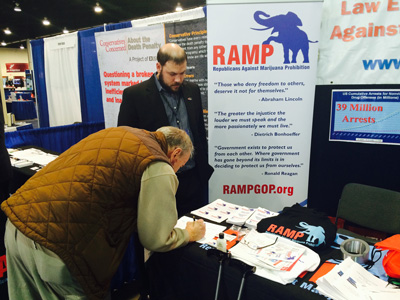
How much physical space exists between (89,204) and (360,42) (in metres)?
2.47

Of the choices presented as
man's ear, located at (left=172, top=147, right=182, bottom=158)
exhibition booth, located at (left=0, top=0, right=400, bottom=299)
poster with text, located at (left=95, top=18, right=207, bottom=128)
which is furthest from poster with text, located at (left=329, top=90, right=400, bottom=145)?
man's ear, located at (left=172, top=147, right=182, bottom=158)

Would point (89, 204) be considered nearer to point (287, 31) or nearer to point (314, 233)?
point (314, 233)

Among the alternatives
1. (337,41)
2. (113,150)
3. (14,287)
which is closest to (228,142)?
(337,41)

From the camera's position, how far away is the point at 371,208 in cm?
215

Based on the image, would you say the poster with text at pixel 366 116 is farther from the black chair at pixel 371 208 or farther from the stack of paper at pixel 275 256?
the stack of paper at pixel 275 256

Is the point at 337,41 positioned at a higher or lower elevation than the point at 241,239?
higher

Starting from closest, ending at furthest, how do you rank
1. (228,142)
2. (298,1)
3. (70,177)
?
(70,177) → (298,1) → (228,142)

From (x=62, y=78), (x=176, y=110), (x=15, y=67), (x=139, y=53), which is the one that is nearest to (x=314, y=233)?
(x=176, y=110)

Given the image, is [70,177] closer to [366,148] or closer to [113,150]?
[113,150]

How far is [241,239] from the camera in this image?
1540 millimetres

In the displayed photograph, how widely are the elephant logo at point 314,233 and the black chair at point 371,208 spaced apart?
2.24ft

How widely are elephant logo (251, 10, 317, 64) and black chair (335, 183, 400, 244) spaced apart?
1147mm

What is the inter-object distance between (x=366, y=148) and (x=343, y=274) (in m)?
1.79

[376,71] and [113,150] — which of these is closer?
[113,150]
